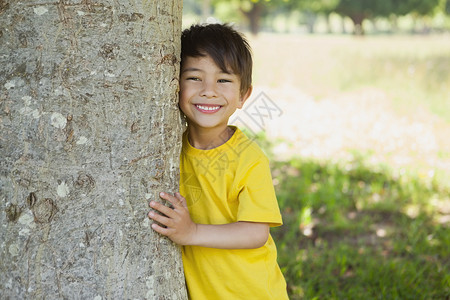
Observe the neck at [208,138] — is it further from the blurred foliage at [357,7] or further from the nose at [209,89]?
the blurred foliage at [357,7]

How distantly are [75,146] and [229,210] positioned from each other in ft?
2.19

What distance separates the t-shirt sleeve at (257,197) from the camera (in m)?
1.73

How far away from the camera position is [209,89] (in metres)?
1.80

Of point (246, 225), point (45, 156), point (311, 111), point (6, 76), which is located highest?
Result: point (6, 76)

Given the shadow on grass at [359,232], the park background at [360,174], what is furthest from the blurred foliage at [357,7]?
the shadow on grass at [359,232]

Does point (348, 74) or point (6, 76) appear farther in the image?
point (348, 74)

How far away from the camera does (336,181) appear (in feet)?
15.5

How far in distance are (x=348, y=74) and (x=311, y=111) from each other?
3223mm

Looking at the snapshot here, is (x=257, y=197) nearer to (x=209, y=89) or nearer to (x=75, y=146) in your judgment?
(x=209, y=89)

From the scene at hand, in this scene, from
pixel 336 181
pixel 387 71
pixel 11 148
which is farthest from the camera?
pixel 387 71

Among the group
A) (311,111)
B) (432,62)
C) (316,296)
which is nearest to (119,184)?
(316,296)

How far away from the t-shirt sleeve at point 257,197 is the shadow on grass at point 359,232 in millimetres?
1359

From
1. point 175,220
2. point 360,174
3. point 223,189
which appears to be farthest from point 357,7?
point 175,220

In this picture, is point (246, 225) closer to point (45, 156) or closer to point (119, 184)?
point (119, 184)
